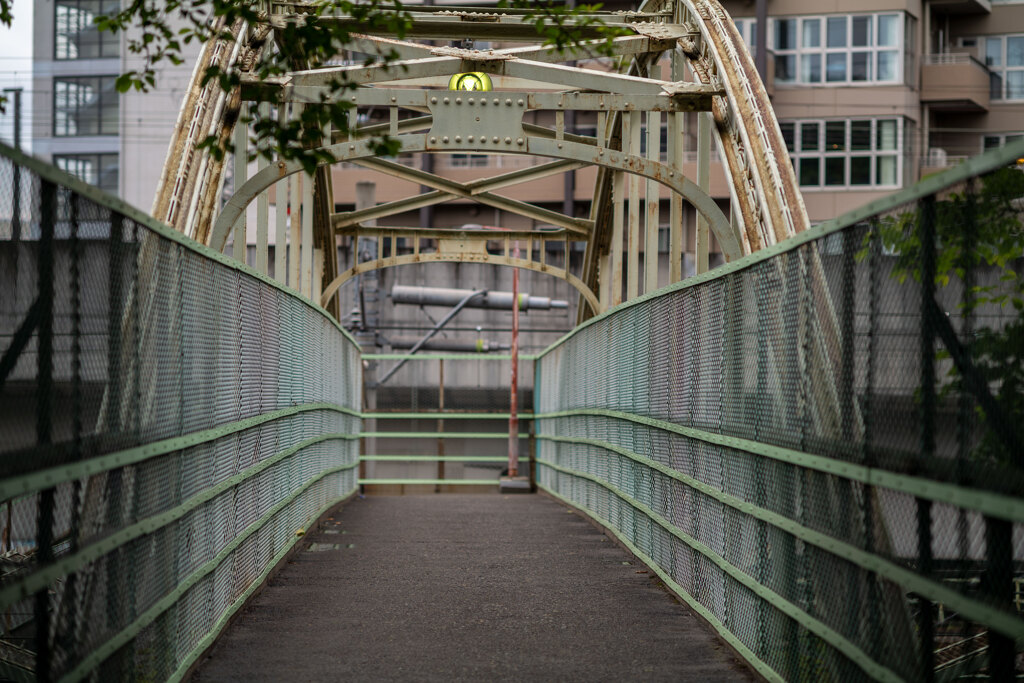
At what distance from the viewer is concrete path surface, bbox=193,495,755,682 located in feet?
21.8

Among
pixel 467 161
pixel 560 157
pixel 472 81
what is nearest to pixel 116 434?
pixel 560 157

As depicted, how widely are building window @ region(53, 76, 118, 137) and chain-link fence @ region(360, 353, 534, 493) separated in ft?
61.8

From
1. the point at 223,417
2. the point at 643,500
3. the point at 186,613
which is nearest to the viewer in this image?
the point at 186,613

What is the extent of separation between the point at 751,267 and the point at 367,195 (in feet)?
84.6

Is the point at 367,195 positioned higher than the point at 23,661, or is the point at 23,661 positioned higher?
the point at 367,195

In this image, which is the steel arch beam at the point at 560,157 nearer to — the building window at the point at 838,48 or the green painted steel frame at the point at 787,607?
the green painted steel frame at the point at 787,607

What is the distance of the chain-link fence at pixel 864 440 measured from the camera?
3.81 metres

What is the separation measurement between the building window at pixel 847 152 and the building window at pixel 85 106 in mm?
25111

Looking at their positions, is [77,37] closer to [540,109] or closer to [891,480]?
[540,109]

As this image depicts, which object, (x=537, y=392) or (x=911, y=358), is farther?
(x=537, y=392)

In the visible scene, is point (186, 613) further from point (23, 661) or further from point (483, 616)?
point (483, 616)

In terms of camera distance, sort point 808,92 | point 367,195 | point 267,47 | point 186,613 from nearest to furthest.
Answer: point 186,613
point 267,47
point 367,195
point 808,92

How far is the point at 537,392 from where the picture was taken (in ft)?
72.3

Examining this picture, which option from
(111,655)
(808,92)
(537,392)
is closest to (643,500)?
(111,655)
